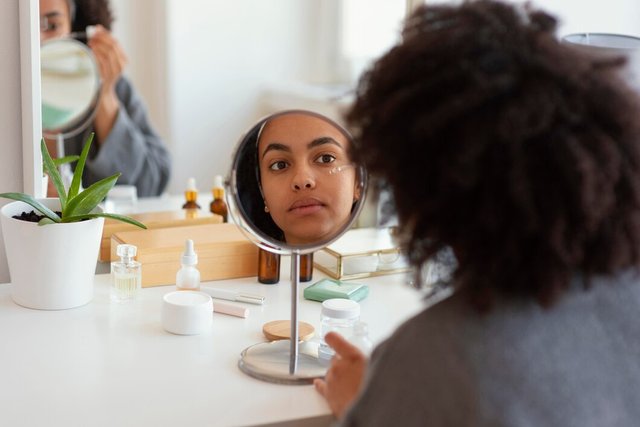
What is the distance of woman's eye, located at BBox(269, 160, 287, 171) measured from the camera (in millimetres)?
1105

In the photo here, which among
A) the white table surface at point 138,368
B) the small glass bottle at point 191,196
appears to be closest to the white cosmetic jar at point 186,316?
the white table surface at point 138,368

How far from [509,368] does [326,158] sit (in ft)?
1.65

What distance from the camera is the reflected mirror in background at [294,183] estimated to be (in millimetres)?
1075

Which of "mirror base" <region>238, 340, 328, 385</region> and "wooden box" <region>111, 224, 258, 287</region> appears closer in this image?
"mirror base" <region>238, 340, 328, 385</region>

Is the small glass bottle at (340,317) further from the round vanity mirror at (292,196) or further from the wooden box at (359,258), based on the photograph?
the wooden box at (359,258)

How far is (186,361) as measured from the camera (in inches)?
42.2

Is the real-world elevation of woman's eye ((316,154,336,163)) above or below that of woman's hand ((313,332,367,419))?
above

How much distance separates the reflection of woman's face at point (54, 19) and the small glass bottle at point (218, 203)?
38 centimetres


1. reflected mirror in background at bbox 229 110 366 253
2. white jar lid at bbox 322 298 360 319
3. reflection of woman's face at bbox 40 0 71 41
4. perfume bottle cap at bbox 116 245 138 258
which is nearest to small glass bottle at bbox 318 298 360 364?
white jar lid at bbox 322 298 360 319

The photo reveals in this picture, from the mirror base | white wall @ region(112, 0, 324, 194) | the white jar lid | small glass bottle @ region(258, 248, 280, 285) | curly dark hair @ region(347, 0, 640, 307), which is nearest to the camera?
curly dark hair @ region(347, 0, 640, 307)

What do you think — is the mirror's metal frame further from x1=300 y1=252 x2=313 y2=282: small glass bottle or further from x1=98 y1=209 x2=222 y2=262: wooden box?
x1=300 y1=252 x2=313 y2=282: small glass bottle

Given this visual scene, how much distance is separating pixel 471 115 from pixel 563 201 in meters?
0.10

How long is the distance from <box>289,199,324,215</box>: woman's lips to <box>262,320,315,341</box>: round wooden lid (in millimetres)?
171

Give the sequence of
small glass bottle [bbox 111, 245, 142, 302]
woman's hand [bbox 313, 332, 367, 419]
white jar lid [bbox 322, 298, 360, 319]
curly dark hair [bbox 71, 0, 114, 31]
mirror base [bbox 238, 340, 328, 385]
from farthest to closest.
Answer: curly dark hair [bbox 71, 0, 114, 31] < small glass bottle [bbox 111, 245, 142, 302] < white jar lid [bbox 322, 298, 360, 319] < mirror base [bbox 238, 340, 328, 385] < woman's hand [bbox 313, 332, 367, 419]
